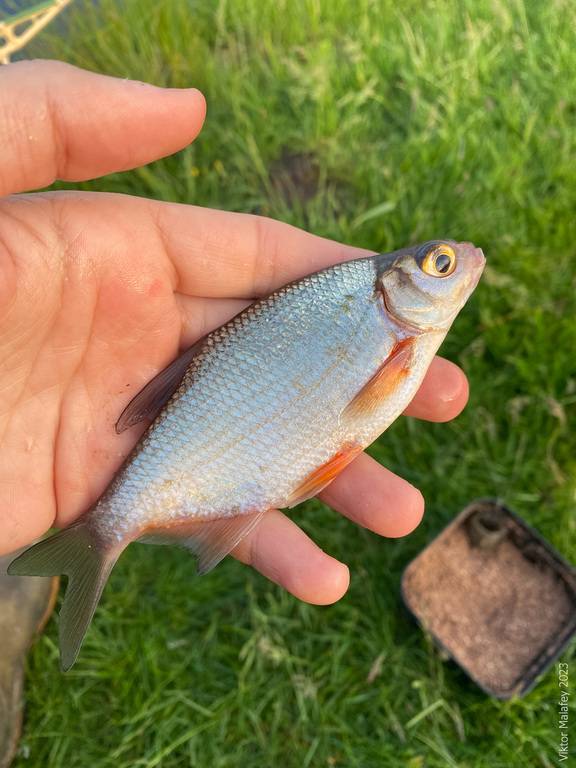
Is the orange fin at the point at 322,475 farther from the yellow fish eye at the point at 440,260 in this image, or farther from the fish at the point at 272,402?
the yellow fish eye at the point at 440,260

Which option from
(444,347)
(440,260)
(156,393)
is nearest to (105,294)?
(156,393)

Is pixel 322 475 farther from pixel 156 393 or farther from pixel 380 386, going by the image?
pixel 156 393

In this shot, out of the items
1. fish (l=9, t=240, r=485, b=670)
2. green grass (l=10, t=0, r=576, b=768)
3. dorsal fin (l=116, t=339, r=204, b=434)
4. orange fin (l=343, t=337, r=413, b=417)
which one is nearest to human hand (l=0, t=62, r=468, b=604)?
dorsal fin (l=116, t=339, r=204, b=434)

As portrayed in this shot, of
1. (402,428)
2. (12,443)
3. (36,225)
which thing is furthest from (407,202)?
(12,443)

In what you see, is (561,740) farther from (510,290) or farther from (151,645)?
(510,290)

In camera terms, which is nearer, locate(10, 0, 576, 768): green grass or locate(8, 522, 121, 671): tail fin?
locate(8, 522, 121, 671): tail fin

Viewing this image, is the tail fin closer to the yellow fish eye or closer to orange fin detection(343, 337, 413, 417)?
orange fin detection(343, 337, 413, 417)
